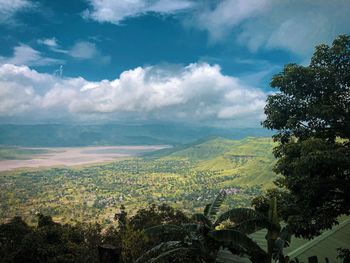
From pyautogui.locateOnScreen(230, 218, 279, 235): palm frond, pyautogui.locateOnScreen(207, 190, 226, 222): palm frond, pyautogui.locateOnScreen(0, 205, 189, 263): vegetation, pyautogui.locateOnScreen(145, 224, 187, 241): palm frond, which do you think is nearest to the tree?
pyautogui.locateOnScreen(230, 218, 279, 235): palm frond

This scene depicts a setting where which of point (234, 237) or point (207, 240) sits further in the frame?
point (207, 240)

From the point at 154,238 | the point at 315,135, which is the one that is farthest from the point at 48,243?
the point at 315,135

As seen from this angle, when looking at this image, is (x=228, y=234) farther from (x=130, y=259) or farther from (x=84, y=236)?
(x=84, y=236)

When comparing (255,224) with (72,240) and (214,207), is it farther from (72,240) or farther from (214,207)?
(72,240)

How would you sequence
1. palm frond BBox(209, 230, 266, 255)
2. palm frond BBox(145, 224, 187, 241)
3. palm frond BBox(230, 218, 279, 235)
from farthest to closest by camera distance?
palm frond BBox(145, 224, 187, 241) < palm frond BBox(230, 218, 279, 235) < palm frond BBox(209, 230, 266, 255)

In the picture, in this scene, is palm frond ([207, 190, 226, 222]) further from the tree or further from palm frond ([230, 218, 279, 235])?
the tree

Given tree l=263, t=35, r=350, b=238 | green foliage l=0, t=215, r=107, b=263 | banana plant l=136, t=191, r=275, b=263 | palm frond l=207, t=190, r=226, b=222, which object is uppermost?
tree l=263, t=35, r=350, b=238

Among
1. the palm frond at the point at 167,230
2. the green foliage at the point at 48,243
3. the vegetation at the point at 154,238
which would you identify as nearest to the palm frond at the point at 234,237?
the vegetation at the point at 154,238

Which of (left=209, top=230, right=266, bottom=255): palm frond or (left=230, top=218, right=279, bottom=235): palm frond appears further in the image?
(left=230, top=218, right=279, bottom=235): palm frond
